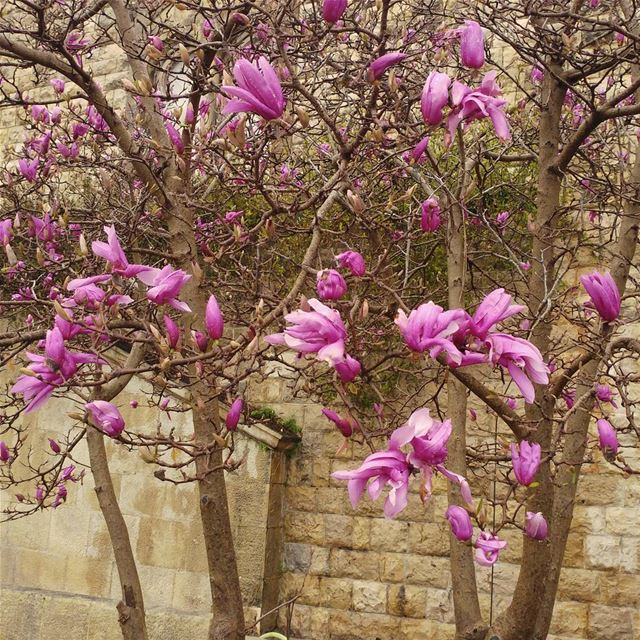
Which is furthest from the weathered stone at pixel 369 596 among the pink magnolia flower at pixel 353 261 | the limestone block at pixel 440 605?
the pink magnolia flower at pixel 353 261

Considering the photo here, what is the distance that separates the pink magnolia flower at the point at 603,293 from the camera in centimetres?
159

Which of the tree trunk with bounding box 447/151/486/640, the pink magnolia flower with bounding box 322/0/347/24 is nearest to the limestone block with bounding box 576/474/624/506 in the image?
the tree trunk with bounding box 447/151/486/640

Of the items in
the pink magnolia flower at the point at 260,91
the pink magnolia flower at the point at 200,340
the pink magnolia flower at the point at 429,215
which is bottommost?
the pink magnolia flower at the point at 200,340

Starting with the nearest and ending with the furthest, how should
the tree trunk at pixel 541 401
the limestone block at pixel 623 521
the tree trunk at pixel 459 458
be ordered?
the tree trunk at pixel 541 401 < the tree trunk at pixel 459 458 < the limestone block at pixel 623 521

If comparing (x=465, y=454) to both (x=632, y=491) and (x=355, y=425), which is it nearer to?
(x=355, y=425)

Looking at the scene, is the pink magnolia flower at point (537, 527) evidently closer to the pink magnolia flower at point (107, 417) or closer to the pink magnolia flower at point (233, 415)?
the pink magnolia flower at point (233, 415)

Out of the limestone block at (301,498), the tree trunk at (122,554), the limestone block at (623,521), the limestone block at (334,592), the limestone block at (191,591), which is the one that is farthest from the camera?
the limestone block at (301,498)

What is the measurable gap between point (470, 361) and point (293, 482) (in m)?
4.35

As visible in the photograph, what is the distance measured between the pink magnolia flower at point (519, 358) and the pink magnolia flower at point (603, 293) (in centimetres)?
31

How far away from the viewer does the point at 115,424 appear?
1708 millimetres

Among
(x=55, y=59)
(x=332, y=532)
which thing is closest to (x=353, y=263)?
(x=55, y=59)

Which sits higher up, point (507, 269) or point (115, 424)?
point (507, 269)

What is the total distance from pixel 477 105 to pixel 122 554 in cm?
260

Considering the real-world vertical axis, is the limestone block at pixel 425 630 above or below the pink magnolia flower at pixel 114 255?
below
